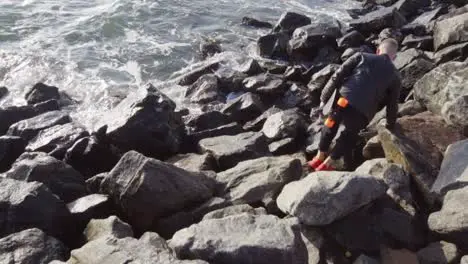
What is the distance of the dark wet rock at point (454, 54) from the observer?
34.8ft

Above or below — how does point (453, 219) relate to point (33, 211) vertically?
above

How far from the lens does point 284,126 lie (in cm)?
917

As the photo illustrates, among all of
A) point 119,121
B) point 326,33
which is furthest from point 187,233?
point 326,33

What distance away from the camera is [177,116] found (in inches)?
385

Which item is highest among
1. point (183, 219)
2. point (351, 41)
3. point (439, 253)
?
point (439, 253)

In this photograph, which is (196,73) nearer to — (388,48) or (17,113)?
(17,113)

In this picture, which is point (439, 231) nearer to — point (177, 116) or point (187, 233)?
point (187, 233)

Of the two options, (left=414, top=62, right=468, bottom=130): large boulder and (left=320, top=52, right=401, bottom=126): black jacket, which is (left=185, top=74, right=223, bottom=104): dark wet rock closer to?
(left=414, top=62, right=468, bottom=130): large boulder

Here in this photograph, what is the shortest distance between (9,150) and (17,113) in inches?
64.2

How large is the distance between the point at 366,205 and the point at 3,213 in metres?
3.92

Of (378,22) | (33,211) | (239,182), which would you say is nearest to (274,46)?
(378,22)

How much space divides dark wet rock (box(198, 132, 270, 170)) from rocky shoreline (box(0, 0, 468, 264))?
0.02 meters

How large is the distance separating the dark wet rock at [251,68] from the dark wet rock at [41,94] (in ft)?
13.6

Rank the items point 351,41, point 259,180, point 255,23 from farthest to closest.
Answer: point 255,23, point 351,41, point 259,180
